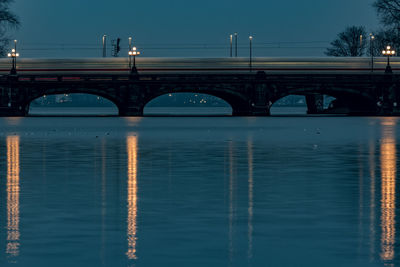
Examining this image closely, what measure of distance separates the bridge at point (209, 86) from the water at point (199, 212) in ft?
257

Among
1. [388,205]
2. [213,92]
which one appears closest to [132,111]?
[213,92]

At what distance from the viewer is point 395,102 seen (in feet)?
385

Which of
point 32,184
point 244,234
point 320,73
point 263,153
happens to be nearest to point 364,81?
point 320,73

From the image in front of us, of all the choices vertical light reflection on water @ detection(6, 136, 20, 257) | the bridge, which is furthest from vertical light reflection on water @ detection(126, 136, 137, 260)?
the bridge

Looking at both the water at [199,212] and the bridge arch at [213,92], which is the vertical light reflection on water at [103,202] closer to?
the water at [199,212]

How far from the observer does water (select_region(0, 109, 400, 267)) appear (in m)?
11.3

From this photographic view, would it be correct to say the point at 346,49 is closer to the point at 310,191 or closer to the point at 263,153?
the point at 263,153

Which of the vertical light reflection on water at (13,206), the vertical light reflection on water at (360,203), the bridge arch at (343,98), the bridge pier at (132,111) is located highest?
the bridge arch at (343,98)

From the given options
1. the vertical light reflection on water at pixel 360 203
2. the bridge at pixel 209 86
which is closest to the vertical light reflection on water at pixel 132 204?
the vertical light reflection on water at pixel 360 203

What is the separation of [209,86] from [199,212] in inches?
3744

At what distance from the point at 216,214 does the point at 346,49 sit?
4917 inches

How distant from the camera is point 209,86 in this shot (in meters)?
110

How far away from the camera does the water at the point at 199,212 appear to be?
37.2ft

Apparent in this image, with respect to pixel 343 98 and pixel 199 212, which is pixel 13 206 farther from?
pixel 343 98
